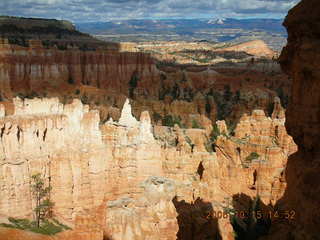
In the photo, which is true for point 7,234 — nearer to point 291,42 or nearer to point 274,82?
point 291,42

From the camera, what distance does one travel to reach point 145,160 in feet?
70.8

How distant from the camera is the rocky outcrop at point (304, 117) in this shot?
306 inches

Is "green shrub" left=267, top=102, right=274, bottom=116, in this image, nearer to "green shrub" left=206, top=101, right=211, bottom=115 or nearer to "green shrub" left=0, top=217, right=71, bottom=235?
"green shrub" left=206, top=101, right=211, bottom=115

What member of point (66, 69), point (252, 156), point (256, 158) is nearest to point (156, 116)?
point (252, 156)

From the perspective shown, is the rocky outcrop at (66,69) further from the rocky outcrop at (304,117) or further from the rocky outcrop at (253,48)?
the rocky outcrop at (253,48)

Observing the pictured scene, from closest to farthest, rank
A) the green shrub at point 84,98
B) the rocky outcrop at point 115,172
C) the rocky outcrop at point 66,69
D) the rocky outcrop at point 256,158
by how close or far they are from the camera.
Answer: the rocky outcrop at point 115,172 < the rocky outcrop at point 256,158 < the green shrub at point 84,98 < the rocky outcrop at point 66,69

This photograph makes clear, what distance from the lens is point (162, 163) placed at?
23.7 meters

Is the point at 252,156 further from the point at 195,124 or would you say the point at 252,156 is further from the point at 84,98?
the point at 84,98

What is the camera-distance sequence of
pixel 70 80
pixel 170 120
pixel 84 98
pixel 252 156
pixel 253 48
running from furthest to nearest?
1. pixel 253 48
2. pixel 70 80
3. pixel 84 98
4. pixel 170 120
5. pixel 252 156

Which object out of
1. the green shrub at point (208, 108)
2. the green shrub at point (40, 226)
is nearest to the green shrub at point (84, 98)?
the green shrub at point (208, 108)

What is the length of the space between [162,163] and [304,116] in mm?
15776

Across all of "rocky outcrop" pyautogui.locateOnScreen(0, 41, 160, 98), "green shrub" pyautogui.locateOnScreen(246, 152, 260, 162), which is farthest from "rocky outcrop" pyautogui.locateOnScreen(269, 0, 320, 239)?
"rocky outcrop" pyautogui.locateOnScreen(0, 41, 160, 98)

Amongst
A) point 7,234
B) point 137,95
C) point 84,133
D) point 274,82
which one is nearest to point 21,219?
point 7,234

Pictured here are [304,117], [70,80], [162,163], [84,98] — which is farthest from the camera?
[70,80]
